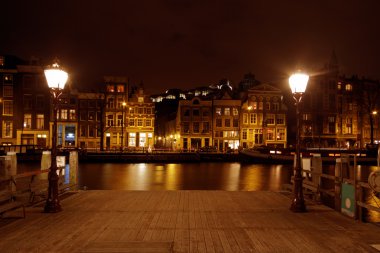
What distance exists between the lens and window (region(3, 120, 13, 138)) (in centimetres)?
6631

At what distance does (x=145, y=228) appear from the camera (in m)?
9.55

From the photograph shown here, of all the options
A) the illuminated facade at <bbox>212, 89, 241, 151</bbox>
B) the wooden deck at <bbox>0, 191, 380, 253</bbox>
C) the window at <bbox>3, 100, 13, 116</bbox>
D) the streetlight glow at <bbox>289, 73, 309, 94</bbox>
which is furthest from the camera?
the illuminated facade at <bbox>212, 89, 241, 151</bbox>

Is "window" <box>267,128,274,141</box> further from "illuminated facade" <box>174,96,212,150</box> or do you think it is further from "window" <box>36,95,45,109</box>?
"window" <box>36,95,45,109</box>

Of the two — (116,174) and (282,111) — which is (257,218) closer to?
(116,174)

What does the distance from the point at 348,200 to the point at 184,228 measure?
508 cm

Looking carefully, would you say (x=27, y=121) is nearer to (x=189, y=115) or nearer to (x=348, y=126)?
(x=189, y=115)

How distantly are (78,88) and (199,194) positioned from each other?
62.2m

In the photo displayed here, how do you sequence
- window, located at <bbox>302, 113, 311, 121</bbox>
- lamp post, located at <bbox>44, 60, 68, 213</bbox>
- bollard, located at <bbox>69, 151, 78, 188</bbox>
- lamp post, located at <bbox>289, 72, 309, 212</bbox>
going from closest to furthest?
lamp post, located at <bbox>44, 60, 68, 213</bbox>
lamp post, located at <bbox>289, 72, 309, 212</bbox>
bollard, located at <bbox>69, 151, 78, 188</bbox>
window, located at <bbox>302, 113, 311, 121</bbox>

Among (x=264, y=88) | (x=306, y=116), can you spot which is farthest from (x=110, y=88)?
(x=306, y=116)

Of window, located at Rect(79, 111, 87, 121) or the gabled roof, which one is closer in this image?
window, located at Rect(79, 111, 87, 121)

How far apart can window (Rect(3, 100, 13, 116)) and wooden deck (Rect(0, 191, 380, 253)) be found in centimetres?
6042

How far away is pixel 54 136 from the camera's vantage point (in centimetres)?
1184

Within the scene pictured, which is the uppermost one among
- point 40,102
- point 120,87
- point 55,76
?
point 120,87

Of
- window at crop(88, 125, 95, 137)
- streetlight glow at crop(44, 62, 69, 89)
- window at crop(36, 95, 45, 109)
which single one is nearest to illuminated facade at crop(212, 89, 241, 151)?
window at crop(88, 125, 95, 137)
